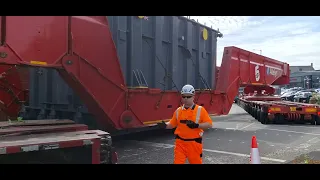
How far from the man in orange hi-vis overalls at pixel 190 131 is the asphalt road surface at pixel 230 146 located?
83.3 inches

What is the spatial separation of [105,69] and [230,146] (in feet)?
12.2

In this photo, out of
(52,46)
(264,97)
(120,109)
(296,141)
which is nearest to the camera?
(52,46)

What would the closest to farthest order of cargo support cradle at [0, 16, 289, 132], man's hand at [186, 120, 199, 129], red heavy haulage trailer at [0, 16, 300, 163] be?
man's hand at [186, 120, 199, 129], red heavy haulage trailer at [0, 16, 300, 163], cargo support cradle at [0, 16, 289, 132]

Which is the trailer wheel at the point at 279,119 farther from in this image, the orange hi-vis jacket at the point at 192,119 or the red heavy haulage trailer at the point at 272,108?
the orange hi-vis jacket at the point at 192,119

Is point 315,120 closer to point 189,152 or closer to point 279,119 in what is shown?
point 279,119

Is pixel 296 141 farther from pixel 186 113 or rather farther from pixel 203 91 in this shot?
pixel 186 113

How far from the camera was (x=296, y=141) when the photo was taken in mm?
8883

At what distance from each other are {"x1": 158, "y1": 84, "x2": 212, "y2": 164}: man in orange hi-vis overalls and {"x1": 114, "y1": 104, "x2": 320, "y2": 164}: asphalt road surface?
2.12 metres

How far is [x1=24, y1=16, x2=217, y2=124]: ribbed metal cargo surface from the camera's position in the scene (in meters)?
7.48

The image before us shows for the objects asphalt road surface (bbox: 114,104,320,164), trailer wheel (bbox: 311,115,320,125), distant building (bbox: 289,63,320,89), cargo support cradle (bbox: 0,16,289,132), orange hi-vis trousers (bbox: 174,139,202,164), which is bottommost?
asphalt road surface (bbox: 114,104,320,164)

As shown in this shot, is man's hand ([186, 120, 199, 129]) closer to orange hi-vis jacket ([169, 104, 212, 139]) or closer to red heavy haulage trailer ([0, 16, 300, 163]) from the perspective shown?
orange hi-vis jacket ([169, 104, 212, 139])

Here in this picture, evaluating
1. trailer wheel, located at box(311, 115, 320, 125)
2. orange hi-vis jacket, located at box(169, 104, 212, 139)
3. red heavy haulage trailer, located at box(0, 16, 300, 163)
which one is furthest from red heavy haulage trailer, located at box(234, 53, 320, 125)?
orange hi-vis jacket, located at box(169, 104, 212, 139)
